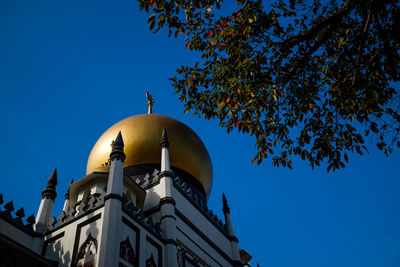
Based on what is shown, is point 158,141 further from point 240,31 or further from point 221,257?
point 240,31

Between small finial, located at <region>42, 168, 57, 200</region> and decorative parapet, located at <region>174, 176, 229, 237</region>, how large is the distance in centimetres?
459

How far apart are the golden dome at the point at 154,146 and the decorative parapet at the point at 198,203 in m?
1.52

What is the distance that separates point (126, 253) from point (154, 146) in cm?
712

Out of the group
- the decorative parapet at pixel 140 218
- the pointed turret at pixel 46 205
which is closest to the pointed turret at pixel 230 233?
the decorative parapet at pixel 140 218

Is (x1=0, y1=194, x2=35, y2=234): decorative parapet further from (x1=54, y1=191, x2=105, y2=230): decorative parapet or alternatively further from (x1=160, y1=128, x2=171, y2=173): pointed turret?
(x1=160, y1=128, x2=171, y2=173): pointed turret

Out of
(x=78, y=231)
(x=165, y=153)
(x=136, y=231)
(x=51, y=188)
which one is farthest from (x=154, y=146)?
(x=78, y=231)

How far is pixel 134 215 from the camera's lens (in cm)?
1128

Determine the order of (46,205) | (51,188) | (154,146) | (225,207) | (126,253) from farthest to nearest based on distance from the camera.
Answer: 1. (225,207)
2. (154,146)
3. (51,188)
4. (46,205)
5. (126,253)

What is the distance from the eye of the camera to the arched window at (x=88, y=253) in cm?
979

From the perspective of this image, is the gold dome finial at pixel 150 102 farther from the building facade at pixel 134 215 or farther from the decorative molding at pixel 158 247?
the decorative molding at pixel 158 247

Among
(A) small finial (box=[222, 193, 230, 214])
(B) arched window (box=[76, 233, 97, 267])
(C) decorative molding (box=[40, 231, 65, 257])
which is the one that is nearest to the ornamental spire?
(A) small finial (box=[222, 193, 230, 214])

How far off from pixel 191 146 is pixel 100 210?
7790mm

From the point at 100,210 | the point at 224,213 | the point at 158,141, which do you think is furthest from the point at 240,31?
the point at 224,213

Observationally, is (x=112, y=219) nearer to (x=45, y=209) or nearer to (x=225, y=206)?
(x=45, y=209)
